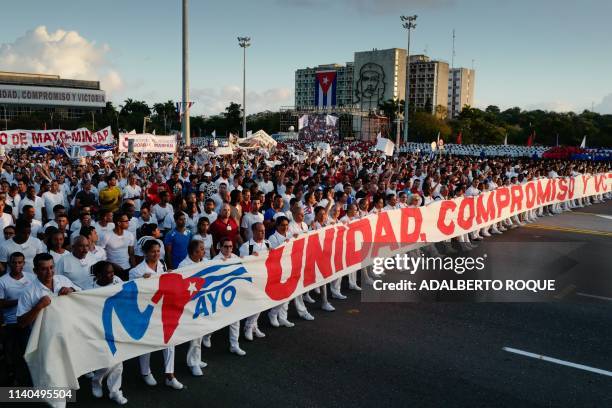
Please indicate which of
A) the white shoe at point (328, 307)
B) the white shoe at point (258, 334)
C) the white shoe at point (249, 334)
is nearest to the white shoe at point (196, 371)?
the white shoe at point (249, 334)

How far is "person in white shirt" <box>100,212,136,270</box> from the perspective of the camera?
7047mm

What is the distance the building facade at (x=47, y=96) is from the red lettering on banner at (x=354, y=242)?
105 metres

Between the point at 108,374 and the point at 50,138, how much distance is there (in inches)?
740

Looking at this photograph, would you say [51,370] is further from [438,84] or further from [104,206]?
[438,84]

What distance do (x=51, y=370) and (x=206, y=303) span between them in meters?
1.80

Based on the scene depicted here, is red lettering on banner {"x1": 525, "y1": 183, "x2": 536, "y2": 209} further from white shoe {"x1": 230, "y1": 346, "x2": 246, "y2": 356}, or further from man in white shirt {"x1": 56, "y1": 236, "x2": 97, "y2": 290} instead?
man in white shirt {"x1": 56, "y1": 236, "x2": 97, "y2": 290}

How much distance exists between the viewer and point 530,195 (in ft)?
51.0

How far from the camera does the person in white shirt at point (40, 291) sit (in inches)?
187

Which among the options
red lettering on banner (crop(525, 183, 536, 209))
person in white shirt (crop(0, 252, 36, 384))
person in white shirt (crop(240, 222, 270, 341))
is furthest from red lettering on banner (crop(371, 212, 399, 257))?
red lettering on banner (crop(525, 183, 536, 209))

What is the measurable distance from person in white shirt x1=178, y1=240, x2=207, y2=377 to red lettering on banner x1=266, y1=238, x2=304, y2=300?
3.63 ft

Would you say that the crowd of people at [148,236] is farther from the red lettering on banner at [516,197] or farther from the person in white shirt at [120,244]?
the red lettering on banner at [516,197]

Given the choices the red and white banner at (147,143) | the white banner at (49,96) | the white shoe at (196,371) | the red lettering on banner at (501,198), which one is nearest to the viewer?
the white shoe at (196,371)

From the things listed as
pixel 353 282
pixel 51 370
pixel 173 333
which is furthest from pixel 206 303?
pixel 353 282

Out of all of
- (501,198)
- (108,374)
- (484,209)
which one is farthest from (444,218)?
(108,374)
